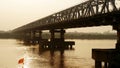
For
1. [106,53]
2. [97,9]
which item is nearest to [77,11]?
[97,9]

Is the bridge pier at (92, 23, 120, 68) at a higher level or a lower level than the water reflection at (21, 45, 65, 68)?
higher

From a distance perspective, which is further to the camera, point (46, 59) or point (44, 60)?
point (46, 59)

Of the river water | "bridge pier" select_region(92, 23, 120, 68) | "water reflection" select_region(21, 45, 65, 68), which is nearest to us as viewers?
"bridge pier" select_region(92, 23, 120, 68)

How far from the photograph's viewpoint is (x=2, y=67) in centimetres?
4553

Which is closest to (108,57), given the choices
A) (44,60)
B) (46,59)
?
(44,60)

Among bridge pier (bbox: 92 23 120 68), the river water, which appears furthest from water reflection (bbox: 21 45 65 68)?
bridge pier (bbox: 92 23 120 68)

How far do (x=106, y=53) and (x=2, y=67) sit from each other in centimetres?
1818

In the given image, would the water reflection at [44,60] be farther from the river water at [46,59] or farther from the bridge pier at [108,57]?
the bridge pier at [108,57]

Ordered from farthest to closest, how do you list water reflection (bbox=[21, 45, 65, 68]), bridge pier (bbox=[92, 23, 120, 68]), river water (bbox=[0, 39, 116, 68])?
1. river water (bbox=[0, 39, 116, 68])
2. water reflection (bbox=[21, 45, 65, 68])
3. bridge pier (bbox=[92, 23, 120, 68])

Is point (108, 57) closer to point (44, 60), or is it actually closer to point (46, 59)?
point (44, 60)

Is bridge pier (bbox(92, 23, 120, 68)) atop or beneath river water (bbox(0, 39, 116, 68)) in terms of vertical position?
atop

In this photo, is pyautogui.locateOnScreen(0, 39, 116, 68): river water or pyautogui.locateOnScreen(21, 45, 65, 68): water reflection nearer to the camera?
pyautogui.locateOnScreen(21, 45, 65, 68): water reflection

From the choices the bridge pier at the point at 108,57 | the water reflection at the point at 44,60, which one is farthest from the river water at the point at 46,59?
the bridge pier at the point at 108,57

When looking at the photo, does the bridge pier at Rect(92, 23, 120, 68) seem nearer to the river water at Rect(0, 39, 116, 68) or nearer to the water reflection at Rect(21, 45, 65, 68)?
the river water at Rect(0, 39, 116, 68)
